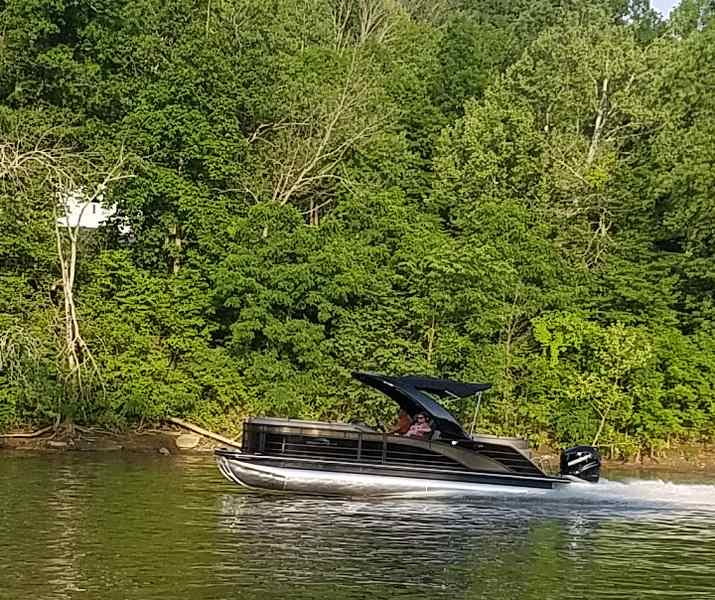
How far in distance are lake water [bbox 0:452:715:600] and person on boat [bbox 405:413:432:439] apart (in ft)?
5.17

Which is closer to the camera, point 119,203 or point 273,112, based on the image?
point 119,203

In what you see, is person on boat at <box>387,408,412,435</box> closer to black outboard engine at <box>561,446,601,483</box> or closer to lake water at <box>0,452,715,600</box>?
lake water at <box>0,452,715,600</box>

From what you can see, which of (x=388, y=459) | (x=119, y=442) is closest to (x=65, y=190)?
(x=119, y=442)

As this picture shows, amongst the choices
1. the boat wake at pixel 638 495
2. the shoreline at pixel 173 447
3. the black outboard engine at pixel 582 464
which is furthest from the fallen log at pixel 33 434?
the boat wake at pixel 638 495

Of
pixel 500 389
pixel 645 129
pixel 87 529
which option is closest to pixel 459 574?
pixel 87 529

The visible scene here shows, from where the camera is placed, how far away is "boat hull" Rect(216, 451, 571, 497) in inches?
958

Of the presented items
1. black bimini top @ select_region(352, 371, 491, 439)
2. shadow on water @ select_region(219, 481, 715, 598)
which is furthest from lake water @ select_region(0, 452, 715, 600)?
black bimini top @ select_region(352, 371, 491, 439)

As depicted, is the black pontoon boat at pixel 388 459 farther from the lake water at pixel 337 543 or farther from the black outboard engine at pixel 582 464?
the lake water at pixel 337 543

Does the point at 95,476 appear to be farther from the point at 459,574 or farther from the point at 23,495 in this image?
the point at 459,574

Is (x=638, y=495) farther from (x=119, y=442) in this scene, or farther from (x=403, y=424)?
(x=119, y=442)

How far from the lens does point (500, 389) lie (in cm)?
3816

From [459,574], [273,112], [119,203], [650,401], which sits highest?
[273,112]

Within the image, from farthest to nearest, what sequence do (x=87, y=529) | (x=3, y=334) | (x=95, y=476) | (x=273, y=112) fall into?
(x=273, y=112) → (x=3, y=334) → (x=95, y=476) → (x=87, y=529)

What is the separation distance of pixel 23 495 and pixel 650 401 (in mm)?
21127
